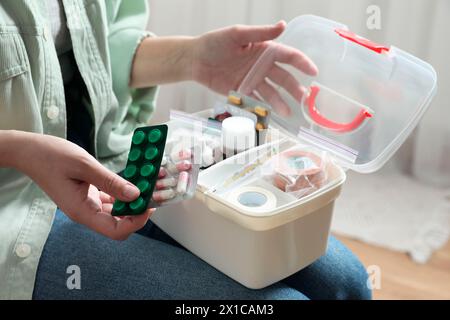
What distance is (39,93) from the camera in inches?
26.0

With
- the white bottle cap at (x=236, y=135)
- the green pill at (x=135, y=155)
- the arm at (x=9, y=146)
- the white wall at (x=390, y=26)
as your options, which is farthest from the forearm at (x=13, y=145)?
the white wall at (x=390, y=26)

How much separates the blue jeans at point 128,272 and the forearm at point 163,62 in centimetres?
24

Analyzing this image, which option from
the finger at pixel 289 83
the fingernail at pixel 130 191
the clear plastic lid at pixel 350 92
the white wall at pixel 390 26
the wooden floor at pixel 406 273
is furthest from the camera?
the white wall at pixel 390 26

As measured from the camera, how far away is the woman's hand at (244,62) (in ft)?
2.52

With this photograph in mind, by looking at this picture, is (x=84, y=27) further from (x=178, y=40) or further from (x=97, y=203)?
(x=97, y=203)

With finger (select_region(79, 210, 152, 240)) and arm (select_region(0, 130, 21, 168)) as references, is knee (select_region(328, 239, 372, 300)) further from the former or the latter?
arm (select_region(0, 130, 21, 168))

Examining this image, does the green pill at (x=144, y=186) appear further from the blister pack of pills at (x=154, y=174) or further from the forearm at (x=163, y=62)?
the forearm at (x=163, y=62)

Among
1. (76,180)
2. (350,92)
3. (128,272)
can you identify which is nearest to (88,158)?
(76,180)

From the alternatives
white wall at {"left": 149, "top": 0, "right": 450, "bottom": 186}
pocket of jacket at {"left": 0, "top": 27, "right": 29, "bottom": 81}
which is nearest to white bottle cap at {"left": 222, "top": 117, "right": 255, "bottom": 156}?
pocket of jacket at {"left": 0, "top": 27, "right": 29, "bottom": 81}

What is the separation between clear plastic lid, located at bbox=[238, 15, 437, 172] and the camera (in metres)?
0.68

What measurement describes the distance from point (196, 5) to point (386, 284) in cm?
77

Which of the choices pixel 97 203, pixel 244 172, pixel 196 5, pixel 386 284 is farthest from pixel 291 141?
pixel 196 5

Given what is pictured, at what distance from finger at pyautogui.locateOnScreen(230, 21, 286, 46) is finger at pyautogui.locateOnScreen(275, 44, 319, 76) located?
1.1 inches

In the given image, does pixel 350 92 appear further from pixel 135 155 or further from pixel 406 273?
pixel 406 273
